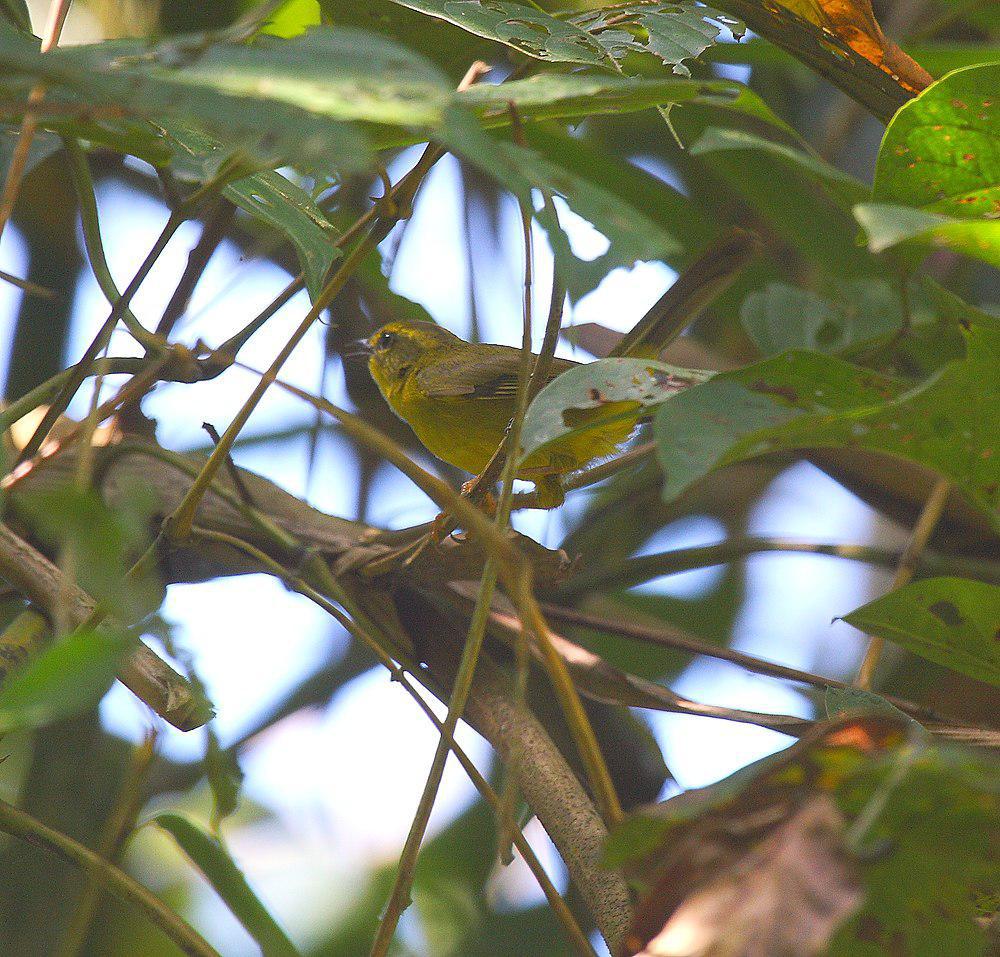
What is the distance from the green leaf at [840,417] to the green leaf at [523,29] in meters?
0.53

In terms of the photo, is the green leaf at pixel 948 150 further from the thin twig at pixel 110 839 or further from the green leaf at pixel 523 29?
the thin twig at pixel 110 839

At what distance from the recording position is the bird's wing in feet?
10.1

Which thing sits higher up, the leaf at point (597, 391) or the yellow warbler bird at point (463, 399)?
the yellow warbler bird at point (463, 399)

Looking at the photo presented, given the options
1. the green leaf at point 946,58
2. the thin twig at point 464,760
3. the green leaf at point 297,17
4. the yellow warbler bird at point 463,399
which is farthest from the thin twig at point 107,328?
the green leaf at point 946,58

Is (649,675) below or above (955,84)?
above

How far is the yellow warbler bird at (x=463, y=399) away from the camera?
2826mm

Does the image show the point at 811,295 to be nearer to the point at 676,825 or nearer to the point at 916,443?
the point at 916,443

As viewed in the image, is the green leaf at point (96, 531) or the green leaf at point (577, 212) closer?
the green leaf at point (96, 531)

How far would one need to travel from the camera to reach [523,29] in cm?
141

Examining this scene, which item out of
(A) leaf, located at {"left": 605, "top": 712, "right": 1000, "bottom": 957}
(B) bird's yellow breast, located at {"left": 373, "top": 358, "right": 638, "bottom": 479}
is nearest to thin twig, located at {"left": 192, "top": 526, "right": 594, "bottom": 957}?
(A) leaf, located at {"left": 605, "top": 712, "right": 1000, "bottom": 957}

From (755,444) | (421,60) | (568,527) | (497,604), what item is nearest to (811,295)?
(568,527)

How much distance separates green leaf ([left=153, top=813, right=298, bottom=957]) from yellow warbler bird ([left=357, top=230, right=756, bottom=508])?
1275mm

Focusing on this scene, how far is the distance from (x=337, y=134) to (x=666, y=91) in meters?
0.50

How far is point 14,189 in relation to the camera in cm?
94
